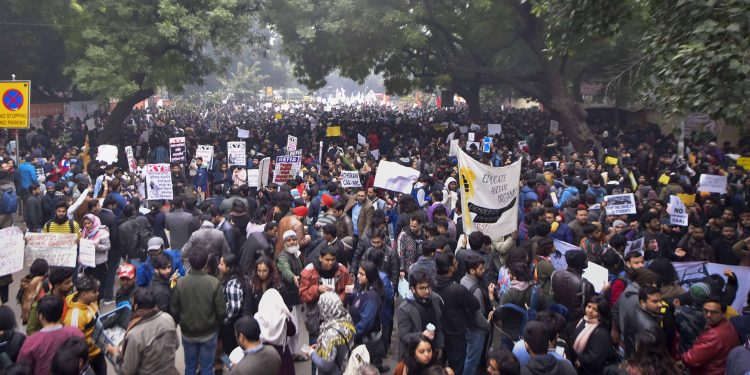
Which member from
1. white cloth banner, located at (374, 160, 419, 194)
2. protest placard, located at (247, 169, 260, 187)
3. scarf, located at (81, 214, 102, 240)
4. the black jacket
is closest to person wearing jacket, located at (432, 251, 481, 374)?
the black jacket

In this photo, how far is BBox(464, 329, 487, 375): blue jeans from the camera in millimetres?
6148

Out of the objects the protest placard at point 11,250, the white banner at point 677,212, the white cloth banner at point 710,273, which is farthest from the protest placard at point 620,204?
the protest placard at point 11,250

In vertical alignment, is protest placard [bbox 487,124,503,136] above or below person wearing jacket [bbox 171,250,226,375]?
above

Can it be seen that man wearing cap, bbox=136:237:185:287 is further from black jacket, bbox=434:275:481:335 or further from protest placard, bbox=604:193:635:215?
protest placard, bbox=604:193:635:215

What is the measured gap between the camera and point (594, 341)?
5148 millimetres

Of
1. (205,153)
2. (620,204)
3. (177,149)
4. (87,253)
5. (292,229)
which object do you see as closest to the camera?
(87,253)

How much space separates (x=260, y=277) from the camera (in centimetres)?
631

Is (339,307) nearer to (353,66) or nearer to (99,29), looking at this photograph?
(99,29)

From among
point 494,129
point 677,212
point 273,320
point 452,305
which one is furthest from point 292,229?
point 494,129

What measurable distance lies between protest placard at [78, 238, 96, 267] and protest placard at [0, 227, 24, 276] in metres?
0.72

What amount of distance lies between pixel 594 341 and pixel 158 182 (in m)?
8.52

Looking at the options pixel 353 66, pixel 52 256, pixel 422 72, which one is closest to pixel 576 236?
pixel 52 256

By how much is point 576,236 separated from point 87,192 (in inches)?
269

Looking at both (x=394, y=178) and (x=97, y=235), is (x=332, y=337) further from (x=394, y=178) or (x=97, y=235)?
(x=394, y=178)
